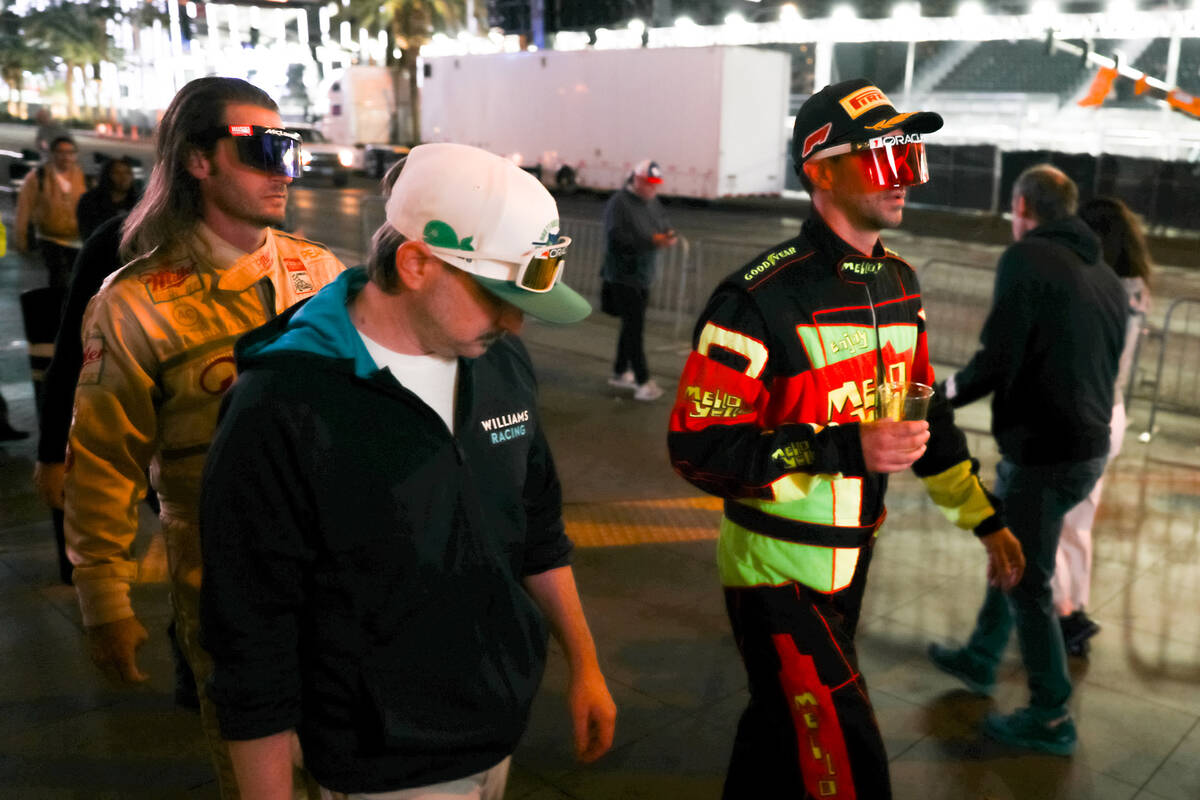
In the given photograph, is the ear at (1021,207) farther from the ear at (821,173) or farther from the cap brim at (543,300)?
the cap brim at (543,300)

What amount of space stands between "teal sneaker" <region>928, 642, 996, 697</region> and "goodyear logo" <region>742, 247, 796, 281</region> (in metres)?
2.46

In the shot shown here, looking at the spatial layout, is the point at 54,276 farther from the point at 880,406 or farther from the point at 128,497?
the point at 880,406

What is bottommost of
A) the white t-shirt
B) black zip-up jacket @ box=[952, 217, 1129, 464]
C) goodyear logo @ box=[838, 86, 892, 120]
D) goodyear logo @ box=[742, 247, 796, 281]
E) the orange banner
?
black zip-up jacket @ box=[952, 217, 1129, 464]

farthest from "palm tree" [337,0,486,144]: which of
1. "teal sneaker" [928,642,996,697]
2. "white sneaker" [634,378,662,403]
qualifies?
"teal sneaker" [928,642,996,697]

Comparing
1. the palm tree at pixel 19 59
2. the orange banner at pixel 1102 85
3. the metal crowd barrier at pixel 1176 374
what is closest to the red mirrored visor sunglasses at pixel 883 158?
the metal crowd barrier at pixel 1176 374

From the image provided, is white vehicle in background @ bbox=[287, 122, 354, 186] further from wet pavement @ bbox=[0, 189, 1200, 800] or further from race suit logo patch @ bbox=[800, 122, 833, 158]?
race suit logo patch @ bbox=[800, 122, 833, 158]

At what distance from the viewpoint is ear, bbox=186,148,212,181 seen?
9.10 ft

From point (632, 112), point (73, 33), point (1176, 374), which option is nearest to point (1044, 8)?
point (632, 112)

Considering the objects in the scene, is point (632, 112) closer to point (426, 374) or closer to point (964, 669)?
point (964, 669)

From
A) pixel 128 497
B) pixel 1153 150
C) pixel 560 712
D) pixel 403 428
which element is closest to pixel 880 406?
pixel 403 428

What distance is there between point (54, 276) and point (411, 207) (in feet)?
33.7

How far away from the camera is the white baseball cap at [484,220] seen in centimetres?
179

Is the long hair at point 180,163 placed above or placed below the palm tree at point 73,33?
below

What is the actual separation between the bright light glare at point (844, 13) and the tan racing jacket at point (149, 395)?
132ft
